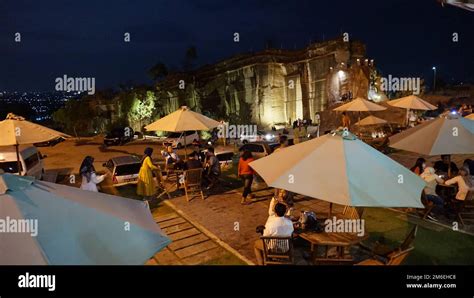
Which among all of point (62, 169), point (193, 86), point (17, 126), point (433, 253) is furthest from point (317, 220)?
point (193, 86)

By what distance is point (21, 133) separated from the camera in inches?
327

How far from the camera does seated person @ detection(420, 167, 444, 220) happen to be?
798 cm

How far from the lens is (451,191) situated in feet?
27.1

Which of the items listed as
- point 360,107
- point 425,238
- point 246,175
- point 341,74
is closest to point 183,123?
point 246,175

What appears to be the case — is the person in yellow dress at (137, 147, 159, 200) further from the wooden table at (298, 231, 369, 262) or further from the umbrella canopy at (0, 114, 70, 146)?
the wooden table at (298, 231, 369, 262)

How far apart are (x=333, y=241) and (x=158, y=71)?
5635 cm

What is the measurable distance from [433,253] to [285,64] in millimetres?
39598

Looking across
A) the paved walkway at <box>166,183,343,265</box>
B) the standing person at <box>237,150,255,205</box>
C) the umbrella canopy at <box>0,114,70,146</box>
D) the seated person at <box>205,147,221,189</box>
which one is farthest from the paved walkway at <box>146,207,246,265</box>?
the umbrella canopy at <box>0,114,70,146</box>

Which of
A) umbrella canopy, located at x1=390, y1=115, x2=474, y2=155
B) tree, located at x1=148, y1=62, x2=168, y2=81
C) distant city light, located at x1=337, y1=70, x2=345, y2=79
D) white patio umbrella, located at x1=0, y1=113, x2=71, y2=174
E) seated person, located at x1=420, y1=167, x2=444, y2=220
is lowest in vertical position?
seated person, located at x1=420, y1=167, x2=444, y2=220

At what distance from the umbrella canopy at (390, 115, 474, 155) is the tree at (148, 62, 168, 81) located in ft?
175

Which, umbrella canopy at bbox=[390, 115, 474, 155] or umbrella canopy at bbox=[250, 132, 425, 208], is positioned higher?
umbrella canopy at bbox=[390, 115, 474, 155]

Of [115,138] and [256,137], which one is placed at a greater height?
[115,138]

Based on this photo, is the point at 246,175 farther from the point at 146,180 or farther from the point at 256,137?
the point at 256,137

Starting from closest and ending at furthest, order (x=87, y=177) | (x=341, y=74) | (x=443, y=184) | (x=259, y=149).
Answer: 1. (x=443, y=184)
2. (x=87, y=177)
3. (x=259, y=149)
4. (x=341, y=74)
